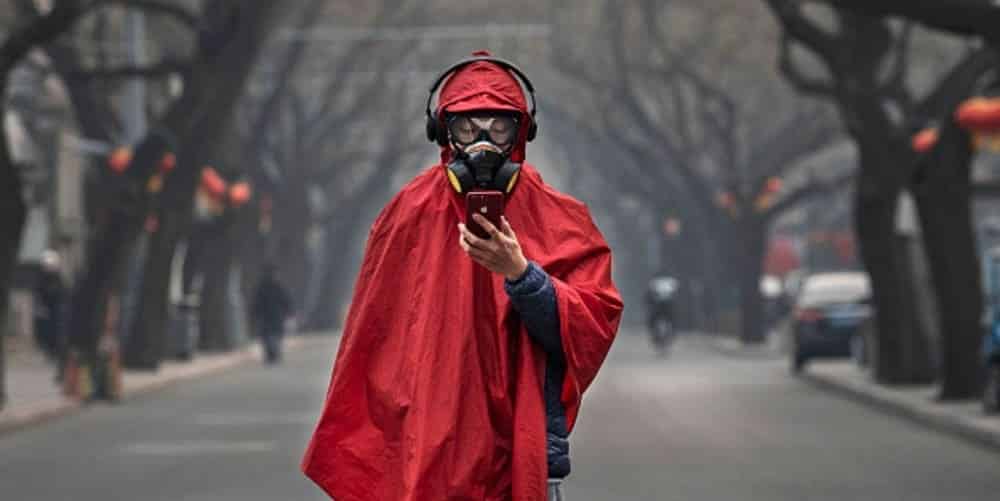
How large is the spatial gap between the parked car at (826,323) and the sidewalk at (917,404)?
1.33 meters

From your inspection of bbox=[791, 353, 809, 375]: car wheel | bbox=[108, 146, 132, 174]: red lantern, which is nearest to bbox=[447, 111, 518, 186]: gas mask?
bbox=[108, 146, 132, 174]: red lantern

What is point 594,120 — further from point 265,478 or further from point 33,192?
point 265,478

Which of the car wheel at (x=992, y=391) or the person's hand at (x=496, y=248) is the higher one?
the person's hand at (x=496, y=248)

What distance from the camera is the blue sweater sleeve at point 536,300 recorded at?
581cm

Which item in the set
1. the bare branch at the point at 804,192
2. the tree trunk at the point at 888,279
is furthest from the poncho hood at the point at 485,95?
the bare branch at the point at 804,192

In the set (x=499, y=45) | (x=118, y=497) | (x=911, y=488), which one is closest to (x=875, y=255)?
(x=911, y=488)

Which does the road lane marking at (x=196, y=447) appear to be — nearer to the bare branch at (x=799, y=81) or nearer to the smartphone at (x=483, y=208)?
the bare branch at (x=799, y=81)

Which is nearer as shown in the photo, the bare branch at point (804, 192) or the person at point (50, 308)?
the person at point (50, 308)

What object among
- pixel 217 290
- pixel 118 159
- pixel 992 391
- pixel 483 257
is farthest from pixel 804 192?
pixel 483 257

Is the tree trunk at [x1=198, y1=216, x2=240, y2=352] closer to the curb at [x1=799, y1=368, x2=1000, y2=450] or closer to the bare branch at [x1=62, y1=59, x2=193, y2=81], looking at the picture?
the bare branch at [x1=62, y1=59, x2=193, y2=81]

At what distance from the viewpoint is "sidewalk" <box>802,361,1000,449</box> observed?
68.0ft

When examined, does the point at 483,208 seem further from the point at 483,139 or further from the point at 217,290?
the point at 217,290

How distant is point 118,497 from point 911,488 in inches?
195

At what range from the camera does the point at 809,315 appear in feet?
117
